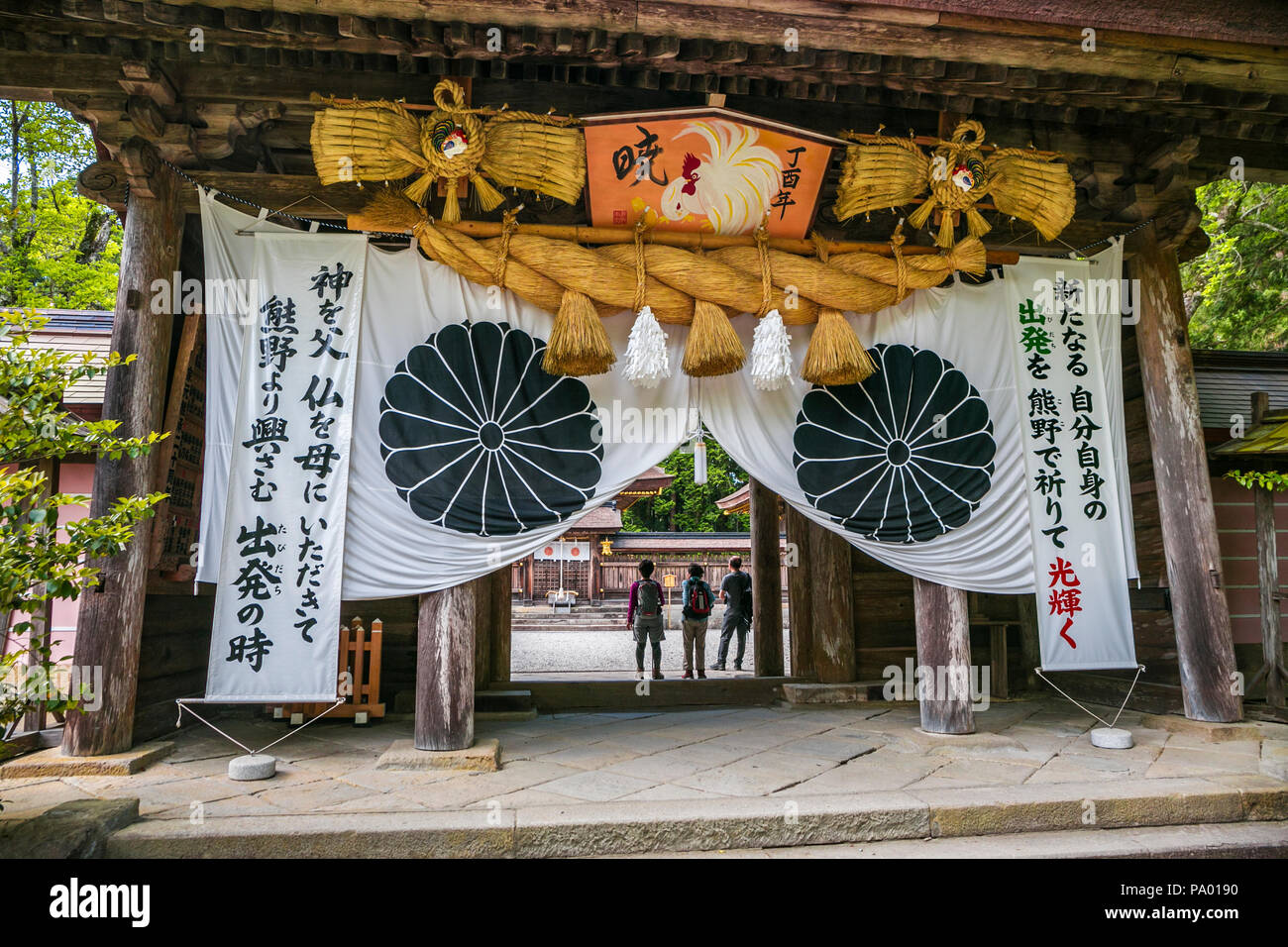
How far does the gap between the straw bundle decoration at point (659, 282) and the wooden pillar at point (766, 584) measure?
3928 millimetres

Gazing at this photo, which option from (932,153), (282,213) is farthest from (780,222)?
(282,213)

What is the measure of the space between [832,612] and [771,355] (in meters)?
3.31

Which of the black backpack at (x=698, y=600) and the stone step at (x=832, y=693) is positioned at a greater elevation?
the black backpack at (x=698, y=600)

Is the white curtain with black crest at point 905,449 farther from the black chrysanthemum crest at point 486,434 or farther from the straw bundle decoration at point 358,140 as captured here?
the straw bundle decoration at point 358,140

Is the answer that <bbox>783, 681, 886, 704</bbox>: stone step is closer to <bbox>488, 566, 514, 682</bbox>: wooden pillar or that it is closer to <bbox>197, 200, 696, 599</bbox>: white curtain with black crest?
<bbox>488, 566, 514, 682</bbox>: wooden pillar

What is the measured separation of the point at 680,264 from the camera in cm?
512

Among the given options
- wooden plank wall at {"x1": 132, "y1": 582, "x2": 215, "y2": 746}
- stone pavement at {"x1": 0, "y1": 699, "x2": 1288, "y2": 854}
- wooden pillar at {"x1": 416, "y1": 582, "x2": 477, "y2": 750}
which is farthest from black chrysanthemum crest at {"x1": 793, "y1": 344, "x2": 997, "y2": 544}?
wooden plank wall at {"x1": 132, "y1": 582, "x2": 215, "y2": 746}

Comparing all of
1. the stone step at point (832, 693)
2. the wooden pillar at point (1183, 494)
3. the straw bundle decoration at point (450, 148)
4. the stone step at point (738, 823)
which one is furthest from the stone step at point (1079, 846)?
the straw bundle decoration at point (450, 148)

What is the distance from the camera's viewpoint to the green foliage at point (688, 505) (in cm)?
3472

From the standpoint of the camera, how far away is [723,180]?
527 centimetres

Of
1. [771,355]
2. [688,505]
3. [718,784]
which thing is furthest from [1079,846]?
[688,505]

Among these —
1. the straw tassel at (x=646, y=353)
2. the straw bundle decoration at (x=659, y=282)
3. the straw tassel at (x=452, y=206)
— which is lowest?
the straw tassel at (x=646, y=353)

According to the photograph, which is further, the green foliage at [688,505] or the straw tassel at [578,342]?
the green foliage at [688,505]

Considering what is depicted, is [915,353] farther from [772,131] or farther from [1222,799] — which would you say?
[1222,799]
